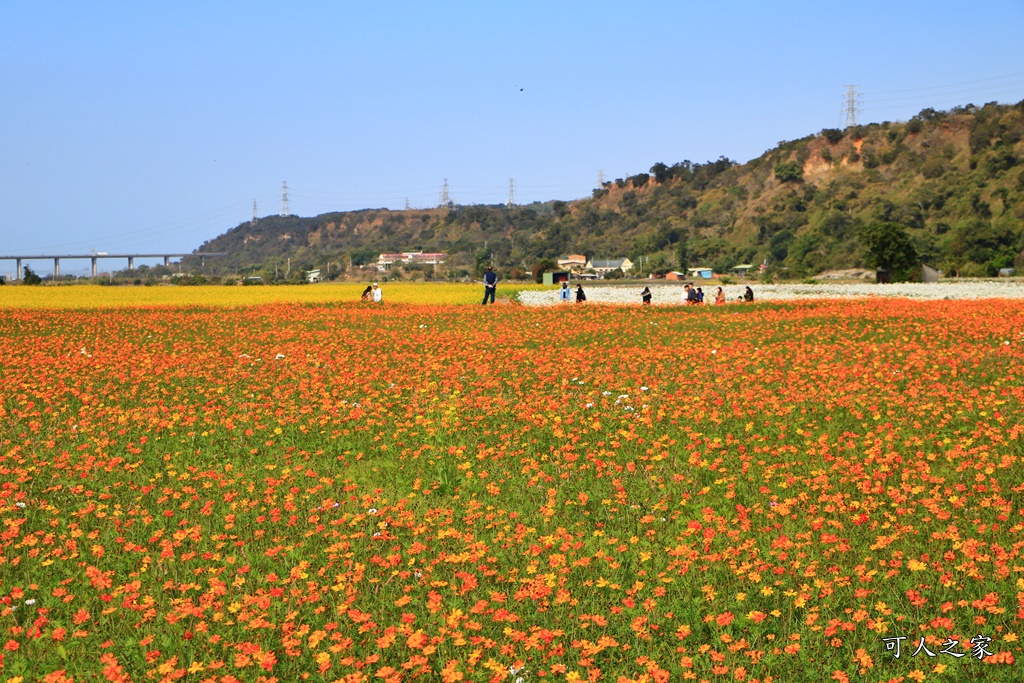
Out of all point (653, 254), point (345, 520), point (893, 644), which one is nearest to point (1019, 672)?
point (893, 644)

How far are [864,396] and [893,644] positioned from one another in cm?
888

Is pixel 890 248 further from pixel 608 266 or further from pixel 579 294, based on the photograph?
pixel 608 266

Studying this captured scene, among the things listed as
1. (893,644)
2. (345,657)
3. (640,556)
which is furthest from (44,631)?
(893,644)

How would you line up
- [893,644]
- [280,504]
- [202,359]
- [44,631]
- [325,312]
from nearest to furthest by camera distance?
[893,644] → [44,631] → [280,504] → [202,359] → [325,312]

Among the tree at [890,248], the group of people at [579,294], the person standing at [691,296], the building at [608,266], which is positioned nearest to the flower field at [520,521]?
the person standing at [691,296]

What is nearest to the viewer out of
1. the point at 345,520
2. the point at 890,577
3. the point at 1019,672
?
the point at 1019,672

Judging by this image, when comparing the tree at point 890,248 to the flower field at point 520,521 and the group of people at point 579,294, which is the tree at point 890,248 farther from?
the flower field at point 520,521

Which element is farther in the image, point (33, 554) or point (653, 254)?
point (653, 254)

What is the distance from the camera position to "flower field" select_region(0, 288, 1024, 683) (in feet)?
21.1

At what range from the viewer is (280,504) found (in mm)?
9953

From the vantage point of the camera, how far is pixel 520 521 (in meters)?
9.30

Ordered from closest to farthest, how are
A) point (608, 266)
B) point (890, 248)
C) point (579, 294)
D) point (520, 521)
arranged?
point (520, 521) → point (579, 294) → point (890, 248) → point (608, 266)

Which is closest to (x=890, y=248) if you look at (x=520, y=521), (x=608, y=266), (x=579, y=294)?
(x=579, y=294)

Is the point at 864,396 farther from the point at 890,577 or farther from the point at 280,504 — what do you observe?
the point at 280,504
